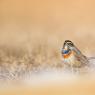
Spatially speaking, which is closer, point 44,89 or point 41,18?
point 44,89

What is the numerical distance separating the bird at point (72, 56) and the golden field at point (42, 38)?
4 cm

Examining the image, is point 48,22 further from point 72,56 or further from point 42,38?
point 72,56

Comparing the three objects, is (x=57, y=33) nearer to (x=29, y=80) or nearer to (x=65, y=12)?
(x=65, y=12)

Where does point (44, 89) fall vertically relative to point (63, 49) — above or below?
below

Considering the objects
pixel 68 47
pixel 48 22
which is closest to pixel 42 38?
pixel 48 22

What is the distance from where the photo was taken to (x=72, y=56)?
219 cm

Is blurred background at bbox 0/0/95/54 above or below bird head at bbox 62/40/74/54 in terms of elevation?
above

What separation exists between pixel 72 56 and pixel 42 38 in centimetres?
37

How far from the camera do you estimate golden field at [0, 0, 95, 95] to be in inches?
84.4

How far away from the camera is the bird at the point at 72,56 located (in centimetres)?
216

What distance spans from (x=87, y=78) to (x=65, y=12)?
2.40 feet

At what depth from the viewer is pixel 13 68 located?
2.21 m

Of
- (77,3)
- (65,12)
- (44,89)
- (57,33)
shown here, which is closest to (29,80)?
(44,89)

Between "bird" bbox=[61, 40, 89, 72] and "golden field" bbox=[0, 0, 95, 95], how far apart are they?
44 mm
